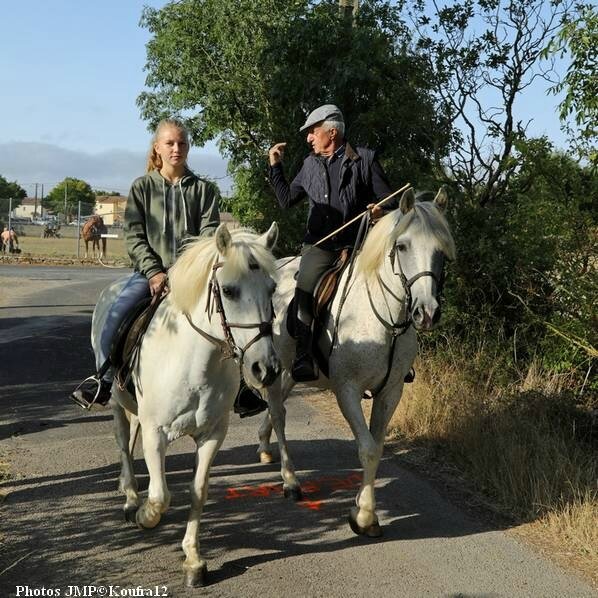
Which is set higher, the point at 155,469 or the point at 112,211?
the point at 112,211

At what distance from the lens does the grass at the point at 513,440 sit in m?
5.77

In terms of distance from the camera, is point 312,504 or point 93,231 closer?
point 312,504

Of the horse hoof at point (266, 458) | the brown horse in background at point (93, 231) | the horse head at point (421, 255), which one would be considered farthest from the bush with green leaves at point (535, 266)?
the brown horse in background at point (93, 231)

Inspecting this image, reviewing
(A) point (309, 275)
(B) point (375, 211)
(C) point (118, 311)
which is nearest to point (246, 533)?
(C) point (118, 311)

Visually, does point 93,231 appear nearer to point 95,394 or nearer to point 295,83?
point 295,83

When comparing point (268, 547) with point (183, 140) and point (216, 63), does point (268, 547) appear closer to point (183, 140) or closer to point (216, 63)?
point (183, 140)

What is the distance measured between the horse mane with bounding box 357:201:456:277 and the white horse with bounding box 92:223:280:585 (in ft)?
3.93

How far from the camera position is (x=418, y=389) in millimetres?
8836

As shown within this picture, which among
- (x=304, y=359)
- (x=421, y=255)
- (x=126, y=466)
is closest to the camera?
(x=421, y=255)

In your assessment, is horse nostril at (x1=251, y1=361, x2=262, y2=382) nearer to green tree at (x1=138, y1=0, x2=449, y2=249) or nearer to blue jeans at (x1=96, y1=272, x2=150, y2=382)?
blue jeans at (x1=96, y1=272, x2=150, y2=382)

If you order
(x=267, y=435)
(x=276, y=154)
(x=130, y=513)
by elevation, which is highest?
(x=276, y=154)

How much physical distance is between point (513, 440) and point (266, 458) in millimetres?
2323

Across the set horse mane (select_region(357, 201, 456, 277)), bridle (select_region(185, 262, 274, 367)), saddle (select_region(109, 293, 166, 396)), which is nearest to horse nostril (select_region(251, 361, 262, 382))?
bridle (select_region(185, 262, 274, 367))

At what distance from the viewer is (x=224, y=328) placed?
4383 millimetres
